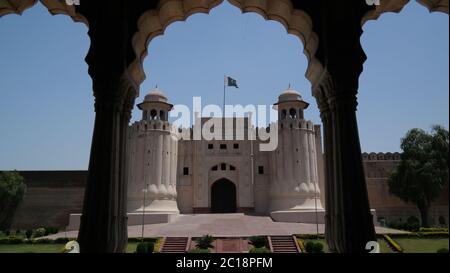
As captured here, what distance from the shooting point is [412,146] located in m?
36.0

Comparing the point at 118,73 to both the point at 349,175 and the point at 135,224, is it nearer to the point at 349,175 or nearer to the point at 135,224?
the point at 349,175

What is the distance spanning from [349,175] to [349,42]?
2264 millimetres

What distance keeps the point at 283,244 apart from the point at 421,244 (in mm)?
7300

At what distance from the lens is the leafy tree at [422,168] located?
34281 mm

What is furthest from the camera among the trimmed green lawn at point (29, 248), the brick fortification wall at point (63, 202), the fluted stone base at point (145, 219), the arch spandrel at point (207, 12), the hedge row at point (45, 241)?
the brick fortification wall at point (63, 202)

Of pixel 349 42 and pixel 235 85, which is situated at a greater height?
pixel 235 85

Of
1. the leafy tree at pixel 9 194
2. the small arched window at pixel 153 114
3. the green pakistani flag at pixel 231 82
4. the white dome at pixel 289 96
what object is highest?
the green pakistani flag at pixel 231 82

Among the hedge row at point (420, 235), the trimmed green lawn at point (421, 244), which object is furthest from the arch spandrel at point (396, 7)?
the hedge row at point (420, 235)

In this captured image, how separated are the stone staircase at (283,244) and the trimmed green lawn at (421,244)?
5396 millimetres

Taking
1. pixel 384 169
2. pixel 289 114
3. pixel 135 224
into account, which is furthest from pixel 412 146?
pixel 135 224

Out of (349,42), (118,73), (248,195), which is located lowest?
(118,73)

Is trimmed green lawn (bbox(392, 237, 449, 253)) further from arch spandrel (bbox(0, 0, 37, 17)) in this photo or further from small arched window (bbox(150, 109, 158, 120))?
small arched window (bbox(150, 109, 158, 120))

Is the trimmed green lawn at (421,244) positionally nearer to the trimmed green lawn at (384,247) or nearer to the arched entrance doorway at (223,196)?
the trimmed green lawn at (384,247)
